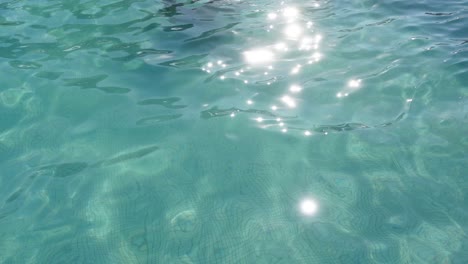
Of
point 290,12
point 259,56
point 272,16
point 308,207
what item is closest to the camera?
point 308,207

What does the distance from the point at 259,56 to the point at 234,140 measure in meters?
2.26

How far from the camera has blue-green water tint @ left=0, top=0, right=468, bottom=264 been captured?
3.67m

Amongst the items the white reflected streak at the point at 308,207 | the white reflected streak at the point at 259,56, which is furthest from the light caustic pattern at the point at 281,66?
the white reflected streak at the point at 308,207

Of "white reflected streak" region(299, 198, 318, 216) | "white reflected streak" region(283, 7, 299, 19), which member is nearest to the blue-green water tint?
"white reflected streak" region(299, 198, 318, 216)

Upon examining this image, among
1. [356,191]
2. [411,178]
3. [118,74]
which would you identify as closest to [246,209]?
[356,191]

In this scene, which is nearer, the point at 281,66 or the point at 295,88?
the point at 295,88

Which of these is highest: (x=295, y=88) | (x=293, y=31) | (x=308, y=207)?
(x=293, y=31)

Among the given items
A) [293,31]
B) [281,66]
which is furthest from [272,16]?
[281,66]

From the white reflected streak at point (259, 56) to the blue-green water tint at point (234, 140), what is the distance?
0.12 feet

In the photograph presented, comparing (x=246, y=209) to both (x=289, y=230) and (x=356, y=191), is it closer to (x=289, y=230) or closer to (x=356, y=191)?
(x=289, y=230)

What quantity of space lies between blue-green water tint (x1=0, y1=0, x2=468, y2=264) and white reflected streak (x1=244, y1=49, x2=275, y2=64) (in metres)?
0.04

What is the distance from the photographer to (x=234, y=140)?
190 inches

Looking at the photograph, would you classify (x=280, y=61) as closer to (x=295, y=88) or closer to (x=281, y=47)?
(x=281, y=47)

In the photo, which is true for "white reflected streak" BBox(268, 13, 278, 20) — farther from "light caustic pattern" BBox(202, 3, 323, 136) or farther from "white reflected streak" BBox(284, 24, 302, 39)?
"white reflected streak" BBox(284, 24, 302, 39)
